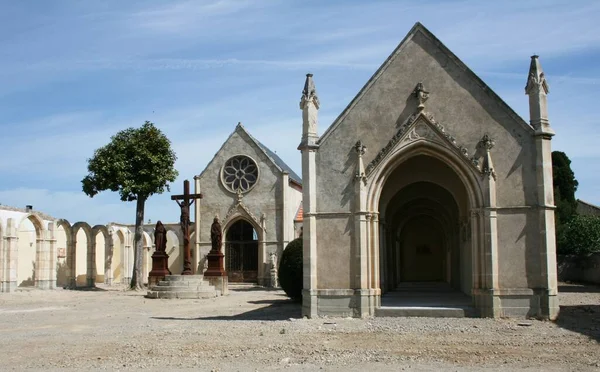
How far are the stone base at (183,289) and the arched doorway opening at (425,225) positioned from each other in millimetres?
7539

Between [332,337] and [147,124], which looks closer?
[332,337]

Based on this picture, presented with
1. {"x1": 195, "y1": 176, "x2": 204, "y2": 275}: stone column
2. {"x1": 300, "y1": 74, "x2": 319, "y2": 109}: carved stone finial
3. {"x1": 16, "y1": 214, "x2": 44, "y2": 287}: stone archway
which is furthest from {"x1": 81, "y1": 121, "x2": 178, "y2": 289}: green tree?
{"x1": 300, "y1": 74, "x2": 319, "y2": 109}: carved stone finial

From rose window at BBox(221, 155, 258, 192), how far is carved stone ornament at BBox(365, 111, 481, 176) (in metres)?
22.2

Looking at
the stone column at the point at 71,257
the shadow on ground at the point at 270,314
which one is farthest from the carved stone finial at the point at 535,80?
the stone column at the point at 71,257

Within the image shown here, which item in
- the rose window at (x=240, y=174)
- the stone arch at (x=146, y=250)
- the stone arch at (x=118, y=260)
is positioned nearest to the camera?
the rose window at (x=240, y=174)

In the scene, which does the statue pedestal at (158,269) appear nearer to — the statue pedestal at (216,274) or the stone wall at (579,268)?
the statue pedestal at (216,274)

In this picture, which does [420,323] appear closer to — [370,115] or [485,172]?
[485,172]

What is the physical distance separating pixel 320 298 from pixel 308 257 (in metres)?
1.06

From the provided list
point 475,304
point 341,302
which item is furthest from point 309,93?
point 475,304

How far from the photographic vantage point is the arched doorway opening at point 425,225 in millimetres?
19500

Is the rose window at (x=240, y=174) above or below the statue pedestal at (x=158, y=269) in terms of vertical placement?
above

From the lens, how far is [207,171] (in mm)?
38531

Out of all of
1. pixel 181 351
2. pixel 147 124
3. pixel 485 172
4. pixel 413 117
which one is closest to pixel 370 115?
pixel 413 117

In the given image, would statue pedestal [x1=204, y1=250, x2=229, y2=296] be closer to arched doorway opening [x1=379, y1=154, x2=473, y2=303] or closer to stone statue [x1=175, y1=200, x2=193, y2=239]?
stone statue [x1=175, y1=200, x2=193, y2=239]
